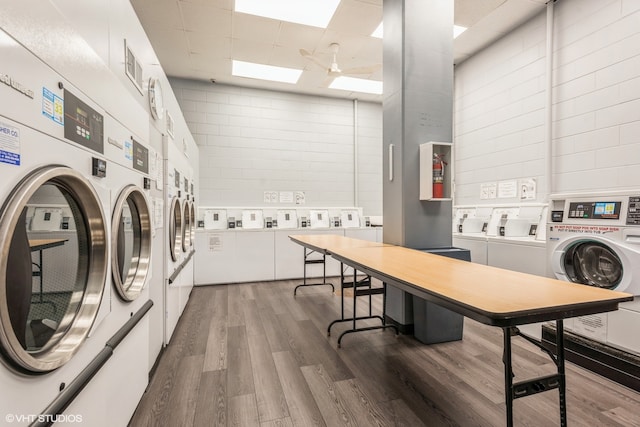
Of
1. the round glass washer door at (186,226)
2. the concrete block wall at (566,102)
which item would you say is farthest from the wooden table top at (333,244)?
the concrete block wall at (566,102)

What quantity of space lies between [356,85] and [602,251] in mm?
4433

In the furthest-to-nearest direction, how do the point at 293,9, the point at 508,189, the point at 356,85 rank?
the point at 356,85
the point at 508,189
the point at 293,9

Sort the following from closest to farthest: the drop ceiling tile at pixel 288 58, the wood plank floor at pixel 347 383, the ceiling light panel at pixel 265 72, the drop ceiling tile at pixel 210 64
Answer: the wood plank floor at pixel 347 383, the drop ceiling tile at pixel 288 58, the drop ceiling tile at pixel 210 64, the ceiling light panel at pixel 265 72

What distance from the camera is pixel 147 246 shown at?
77.9 inches

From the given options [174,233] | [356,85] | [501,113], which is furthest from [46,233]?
[356,85]

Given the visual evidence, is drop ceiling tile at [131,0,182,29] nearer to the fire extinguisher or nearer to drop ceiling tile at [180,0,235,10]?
drop ceiling tile at [180,0,235,10]

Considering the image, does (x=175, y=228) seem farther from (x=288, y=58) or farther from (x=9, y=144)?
(x=288, y=58)

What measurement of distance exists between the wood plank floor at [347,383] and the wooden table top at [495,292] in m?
0.79

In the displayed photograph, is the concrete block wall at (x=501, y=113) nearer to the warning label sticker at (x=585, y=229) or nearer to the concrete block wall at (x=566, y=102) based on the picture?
the concrete block wall at (x=566, y=102)

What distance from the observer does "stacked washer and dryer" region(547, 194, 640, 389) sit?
1994mm

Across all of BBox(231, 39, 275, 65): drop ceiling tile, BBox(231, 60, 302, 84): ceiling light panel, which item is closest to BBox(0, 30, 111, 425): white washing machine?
BBox(231, 39, 275, 65): drop ceiling tile

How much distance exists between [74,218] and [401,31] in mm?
2814

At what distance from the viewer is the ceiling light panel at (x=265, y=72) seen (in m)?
4.89

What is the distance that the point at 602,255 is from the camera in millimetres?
2256
